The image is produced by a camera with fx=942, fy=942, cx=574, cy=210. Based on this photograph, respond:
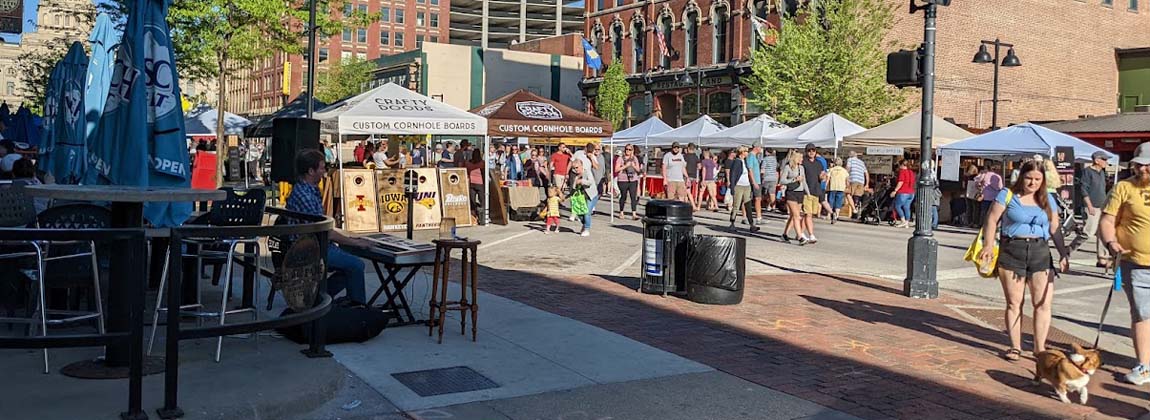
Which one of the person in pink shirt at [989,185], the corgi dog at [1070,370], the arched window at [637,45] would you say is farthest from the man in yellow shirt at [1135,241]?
the arched window at [637,45]

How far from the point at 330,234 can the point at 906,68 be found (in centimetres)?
699

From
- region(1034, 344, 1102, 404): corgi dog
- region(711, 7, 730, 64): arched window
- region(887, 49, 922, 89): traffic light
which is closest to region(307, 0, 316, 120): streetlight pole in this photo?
region(887, 49, 922, 89): traffic light

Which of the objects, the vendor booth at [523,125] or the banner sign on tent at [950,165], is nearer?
the vendor booth at [523,125]

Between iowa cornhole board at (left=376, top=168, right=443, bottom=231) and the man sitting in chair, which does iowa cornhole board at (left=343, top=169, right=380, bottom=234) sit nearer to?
iowa cornhole board at (left=376, top=168, right=443, bottom=231)

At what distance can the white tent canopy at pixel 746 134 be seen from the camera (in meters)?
27.7

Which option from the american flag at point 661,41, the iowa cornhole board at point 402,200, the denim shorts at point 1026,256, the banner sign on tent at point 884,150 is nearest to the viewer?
the denim shorts at point 1026,256

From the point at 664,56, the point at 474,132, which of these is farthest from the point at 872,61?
the point at 474,132

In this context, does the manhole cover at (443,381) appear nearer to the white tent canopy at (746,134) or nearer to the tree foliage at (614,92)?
the white tent canopy at (746,134)

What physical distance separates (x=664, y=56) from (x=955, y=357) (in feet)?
139

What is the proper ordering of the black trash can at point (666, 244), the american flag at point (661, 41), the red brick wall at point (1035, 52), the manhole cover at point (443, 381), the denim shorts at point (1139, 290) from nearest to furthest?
the manhole cover at point (443, 381)
the denim shorts at point (1139, 290)
the black trash can at point (666, 244)
the red brick wall at point (1035, 52)
the american flag at point (661, 41)

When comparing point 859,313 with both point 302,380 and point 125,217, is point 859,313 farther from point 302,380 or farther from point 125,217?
point 125,217

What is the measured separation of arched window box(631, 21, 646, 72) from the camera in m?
51.3

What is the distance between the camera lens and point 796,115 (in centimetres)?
3497

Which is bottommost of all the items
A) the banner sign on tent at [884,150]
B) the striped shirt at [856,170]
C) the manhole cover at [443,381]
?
the manhole cover at [443,381]
